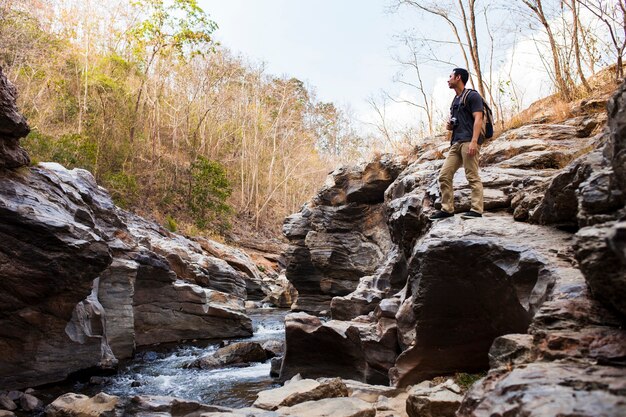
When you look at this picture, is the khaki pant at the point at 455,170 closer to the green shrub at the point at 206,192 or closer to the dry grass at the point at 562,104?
the dry grass at the point at 562,104

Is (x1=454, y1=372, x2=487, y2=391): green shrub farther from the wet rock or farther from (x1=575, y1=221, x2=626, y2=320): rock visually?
(x1=575, y1=221, x2=626, y2=320): rock

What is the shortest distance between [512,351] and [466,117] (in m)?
3.70

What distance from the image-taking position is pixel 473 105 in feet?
21.2

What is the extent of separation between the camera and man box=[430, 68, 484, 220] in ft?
21.0

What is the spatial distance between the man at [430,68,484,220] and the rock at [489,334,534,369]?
2773 mm

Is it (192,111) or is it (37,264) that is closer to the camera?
(37,264)

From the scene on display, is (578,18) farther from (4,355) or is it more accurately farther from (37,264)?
(4,355)

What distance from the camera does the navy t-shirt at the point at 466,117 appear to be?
6477 millimetres

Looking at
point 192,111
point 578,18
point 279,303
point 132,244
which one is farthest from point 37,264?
point 192,111

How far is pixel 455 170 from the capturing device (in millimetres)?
6809

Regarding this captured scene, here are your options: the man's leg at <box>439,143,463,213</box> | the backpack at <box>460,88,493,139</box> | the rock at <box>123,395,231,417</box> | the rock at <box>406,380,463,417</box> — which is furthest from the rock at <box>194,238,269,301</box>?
the rock at <box>406,380,463,417</box>

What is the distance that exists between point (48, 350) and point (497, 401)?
8.27 metres

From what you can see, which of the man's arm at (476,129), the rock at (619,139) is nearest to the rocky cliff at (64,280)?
the man's arm at (476,129)

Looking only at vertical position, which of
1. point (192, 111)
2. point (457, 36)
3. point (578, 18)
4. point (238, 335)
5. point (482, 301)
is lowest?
point (238, 335)
